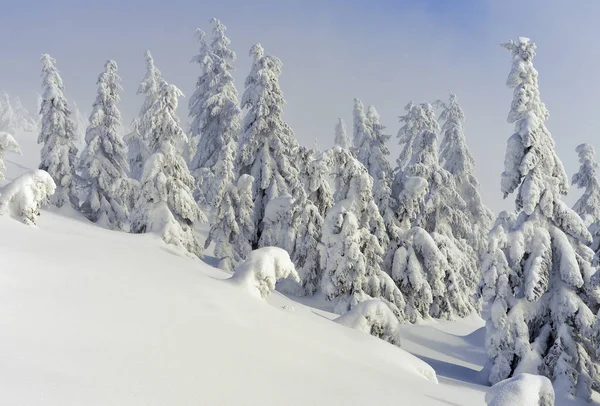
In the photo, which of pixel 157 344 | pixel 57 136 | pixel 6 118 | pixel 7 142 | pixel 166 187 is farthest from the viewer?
pixel 6 118

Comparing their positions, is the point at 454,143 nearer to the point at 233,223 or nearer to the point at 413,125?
the point at 413,125

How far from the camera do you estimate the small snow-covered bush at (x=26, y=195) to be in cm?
1138

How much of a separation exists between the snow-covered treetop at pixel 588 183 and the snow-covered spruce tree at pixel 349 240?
17.5m

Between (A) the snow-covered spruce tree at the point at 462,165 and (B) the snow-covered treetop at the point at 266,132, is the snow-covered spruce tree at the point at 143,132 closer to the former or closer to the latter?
(B) the snow-covered treetop at the point at 266,132

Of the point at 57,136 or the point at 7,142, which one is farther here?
the point at 57,136

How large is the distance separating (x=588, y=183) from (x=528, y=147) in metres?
16.3

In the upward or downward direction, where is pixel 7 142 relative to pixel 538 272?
downward

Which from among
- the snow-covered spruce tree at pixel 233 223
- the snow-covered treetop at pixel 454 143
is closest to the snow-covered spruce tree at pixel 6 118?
the snow-covered spruce tree at pixel 233 223

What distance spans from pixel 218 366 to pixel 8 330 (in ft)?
8.00

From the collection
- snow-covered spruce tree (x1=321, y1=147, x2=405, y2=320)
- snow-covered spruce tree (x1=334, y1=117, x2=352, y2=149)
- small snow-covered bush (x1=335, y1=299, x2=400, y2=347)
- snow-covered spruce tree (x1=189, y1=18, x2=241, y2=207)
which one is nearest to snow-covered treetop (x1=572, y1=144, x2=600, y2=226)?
snow-covered spruce tree (x1=321, y1=147, x2=405, y2=320)

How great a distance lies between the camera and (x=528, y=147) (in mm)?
17250

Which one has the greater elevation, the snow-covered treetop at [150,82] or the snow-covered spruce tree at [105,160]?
the snow-covered treetop at [150,82]

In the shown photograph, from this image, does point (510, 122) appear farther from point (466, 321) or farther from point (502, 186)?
point (466, 321)

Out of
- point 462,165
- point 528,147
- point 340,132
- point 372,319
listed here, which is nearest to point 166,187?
point 372,319
